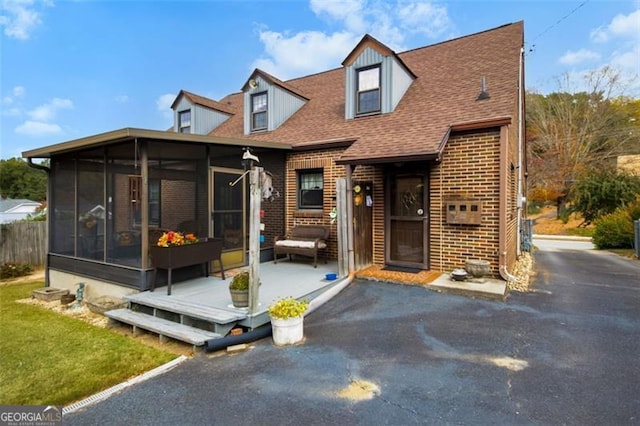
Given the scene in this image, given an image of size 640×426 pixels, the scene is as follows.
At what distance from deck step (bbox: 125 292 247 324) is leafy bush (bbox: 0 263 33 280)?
8129 mm

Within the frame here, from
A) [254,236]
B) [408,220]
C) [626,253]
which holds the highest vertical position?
[408,220]

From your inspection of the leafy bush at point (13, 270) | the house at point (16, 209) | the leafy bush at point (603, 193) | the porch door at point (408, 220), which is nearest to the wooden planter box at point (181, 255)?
the porch door at point (408, 220)

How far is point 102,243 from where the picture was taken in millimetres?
6703

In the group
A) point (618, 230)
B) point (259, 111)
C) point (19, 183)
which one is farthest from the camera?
point (19, 183)

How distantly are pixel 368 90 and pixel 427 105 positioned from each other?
5.84 feet

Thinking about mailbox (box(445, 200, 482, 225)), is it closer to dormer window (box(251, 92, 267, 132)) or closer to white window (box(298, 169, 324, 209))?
white window (box(298, 169, 324, 209))

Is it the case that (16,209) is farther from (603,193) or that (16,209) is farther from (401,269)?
(603,193)

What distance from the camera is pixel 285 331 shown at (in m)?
4.24

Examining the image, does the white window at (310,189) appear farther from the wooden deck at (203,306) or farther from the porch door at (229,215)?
the wooden deck at (203,306)

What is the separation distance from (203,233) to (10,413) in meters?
4.09

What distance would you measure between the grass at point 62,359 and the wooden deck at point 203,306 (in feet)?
1.05

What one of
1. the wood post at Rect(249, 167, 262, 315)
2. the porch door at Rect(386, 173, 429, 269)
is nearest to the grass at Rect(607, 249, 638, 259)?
the porch door at Rect(386, 173, 429, 269)

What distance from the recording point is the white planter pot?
423 cm

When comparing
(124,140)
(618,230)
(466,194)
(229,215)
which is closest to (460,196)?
(466,194)
